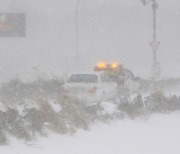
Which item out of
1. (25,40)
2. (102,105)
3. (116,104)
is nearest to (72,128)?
(102,105)

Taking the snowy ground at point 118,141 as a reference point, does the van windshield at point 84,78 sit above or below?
above

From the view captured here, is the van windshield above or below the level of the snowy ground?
above

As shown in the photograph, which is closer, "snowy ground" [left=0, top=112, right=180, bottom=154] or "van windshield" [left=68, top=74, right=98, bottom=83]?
"snowy ground" [left=0, top=112, right=180, bottom=154]

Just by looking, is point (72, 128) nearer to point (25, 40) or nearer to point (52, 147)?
point (52, 147)

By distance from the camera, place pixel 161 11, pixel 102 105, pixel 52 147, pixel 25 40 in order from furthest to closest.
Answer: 1. pixel 161 11
2. pixel 25 40
3. pixel 102 105
4. pixel 52 147

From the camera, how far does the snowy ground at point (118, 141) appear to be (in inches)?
403

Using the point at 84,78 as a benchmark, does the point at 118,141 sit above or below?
below

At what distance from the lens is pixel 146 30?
73062mm

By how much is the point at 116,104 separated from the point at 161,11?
63.3 metres

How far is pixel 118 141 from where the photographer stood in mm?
12195

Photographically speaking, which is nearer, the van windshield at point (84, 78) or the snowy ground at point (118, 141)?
the snowy ground at point (118, 141)

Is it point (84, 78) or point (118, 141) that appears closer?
point (118, 141)

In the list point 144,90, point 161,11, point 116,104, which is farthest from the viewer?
point 161,11

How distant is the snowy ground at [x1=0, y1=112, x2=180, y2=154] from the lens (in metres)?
10.2
